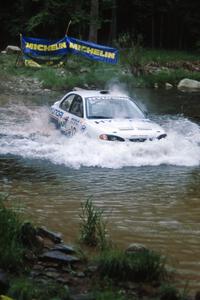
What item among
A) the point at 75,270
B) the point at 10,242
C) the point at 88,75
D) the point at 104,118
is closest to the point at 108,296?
the point at 75,270

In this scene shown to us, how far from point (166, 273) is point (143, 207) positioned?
9.83ft

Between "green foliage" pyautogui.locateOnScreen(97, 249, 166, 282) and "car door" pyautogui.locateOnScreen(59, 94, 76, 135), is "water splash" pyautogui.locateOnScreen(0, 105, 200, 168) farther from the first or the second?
"green foliage" pyautogui.locateOnScreen(97, 249, 166, 282)

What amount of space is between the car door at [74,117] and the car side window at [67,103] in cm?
22

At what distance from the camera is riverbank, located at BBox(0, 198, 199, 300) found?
509 centimetres

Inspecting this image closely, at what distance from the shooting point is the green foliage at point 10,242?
564 cm

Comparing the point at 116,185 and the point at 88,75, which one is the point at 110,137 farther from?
the point at 88,75

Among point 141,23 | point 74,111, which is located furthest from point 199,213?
point 141,23

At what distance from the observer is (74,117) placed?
13914mm

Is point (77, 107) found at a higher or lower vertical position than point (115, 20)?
lower

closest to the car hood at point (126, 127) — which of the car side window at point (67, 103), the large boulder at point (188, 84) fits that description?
the car side window at point (67, 103)

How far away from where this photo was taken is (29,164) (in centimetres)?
1202

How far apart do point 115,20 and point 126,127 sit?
32.5 m

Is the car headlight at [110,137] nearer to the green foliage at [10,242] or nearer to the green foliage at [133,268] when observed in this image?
the green foliage at [10,242]

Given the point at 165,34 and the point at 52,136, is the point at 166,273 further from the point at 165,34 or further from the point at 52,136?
the point at 165,34
